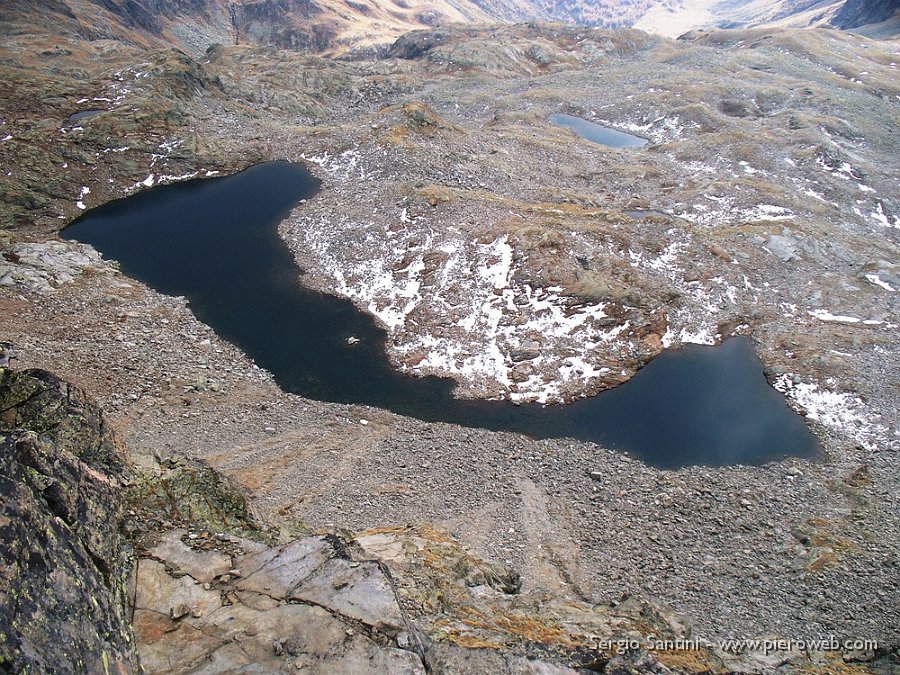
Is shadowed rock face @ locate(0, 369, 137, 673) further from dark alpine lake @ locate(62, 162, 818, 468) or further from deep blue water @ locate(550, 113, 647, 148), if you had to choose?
deep blue water @ locate(550, 113, 647, 148)

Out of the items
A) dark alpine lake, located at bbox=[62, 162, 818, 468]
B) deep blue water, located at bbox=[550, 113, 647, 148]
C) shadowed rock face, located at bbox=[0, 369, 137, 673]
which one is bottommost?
dark alpine lake, located at bbox=[62, 162, 818, 468]

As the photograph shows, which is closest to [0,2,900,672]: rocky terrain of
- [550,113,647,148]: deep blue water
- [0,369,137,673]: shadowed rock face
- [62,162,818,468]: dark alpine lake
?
[62,162,818,468]: dark alpine lake

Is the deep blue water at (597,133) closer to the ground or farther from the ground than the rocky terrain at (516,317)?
farther from the ground

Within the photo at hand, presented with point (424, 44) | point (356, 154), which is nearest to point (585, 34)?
point (424, 44)

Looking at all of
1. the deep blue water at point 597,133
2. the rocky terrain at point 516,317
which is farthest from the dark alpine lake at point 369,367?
the deep blue water at point 597,133

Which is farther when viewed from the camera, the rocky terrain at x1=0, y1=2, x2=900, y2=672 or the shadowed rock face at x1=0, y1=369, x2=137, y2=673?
the rocky terrain at x1=0, y1=2, x2=900, y2=672

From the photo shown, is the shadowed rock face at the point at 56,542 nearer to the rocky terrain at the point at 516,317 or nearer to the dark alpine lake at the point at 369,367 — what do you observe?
the rocky terrain at the point at 516,317
